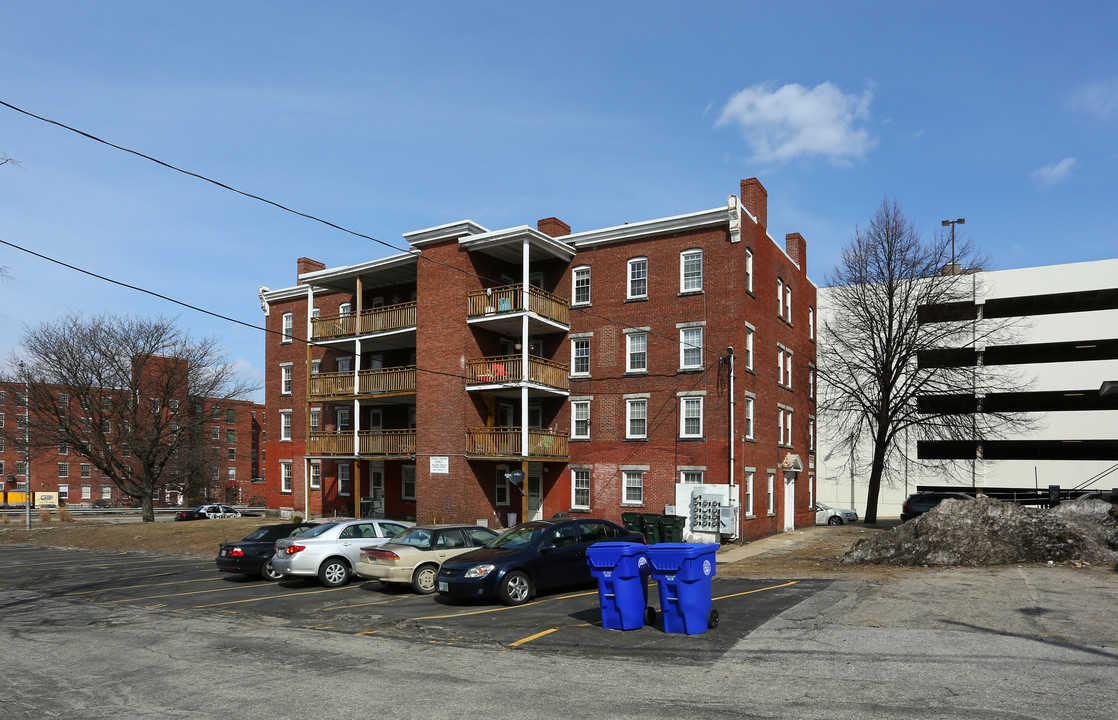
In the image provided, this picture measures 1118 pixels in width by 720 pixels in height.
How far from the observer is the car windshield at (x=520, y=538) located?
1589cm

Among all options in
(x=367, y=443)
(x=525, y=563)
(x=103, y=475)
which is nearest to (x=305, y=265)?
(x=367, y=443)

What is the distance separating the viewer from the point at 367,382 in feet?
114

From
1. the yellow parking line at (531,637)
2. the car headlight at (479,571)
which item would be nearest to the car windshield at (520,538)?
the car headlight at (479,571)

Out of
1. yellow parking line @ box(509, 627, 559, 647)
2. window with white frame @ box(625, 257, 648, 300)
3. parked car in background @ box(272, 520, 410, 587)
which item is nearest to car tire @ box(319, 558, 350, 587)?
parked car in background @ box(272, 520, 410, 587)

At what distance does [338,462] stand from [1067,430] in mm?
42587

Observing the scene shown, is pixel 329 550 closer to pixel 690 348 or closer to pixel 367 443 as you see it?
pixel 367 443

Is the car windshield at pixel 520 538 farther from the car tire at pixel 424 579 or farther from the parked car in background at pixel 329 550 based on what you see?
the parked car in background at pixel 329 550

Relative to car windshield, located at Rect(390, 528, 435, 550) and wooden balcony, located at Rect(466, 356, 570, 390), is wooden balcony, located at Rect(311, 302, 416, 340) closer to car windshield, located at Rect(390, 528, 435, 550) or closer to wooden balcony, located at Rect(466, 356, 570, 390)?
wooden balcony, located at Rect(466, 356, 570, 390)

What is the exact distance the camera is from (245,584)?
19.7 metres

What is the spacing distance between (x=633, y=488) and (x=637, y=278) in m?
8.24

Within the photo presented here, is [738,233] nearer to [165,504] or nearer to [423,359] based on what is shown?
[423,359]

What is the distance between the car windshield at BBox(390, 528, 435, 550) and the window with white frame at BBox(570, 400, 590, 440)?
592 inches

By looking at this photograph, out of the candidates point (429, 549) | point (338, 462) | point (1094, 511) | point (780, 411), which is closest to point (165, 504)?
point (338, 462)

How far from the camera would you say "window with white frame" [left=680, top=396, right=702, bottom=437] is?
97.9 feet
